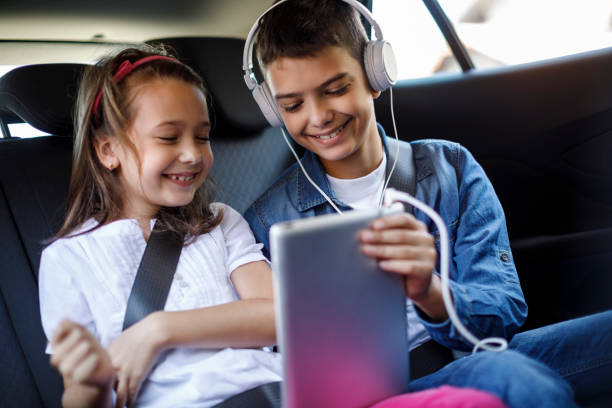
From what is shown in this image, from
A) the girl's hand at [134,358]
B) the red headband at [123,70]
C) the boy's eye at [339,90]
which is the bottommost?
the girl's hand at [134,358]

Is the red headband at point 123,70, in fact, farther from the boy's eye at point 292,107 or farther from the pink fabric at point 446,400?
the pink fabric at point 446,400

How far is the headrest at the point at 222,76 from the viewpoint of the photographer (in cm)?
132

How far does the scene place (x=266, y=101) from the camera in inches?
44.4

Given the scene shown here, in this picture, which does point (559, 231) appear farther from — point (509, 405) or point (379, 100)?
point (509, 405)

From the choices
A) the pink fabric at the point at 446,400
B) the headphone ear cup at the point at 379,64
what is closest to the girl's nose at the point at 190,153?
the headphone ear cup at the point at 379,64

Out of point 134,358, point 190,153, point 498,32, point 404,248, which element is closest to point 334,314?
point 404,248

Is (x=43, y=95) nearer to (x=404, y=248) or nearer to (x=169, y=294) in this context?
(x=169, y=294)

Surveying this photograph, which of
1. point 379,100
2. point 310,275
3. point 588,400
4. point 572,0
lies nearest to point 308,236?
point 310,275

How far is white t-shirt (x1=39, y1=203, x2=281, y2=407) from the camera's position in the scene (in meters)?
0.85

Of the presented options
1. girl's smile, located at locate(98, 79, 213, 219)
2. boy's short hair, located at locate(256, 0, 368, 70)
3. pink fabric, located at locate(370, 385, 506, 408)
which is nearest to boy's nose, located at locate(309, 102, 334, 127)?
boy's short hair, located at locate(256, 0, 368, 70)

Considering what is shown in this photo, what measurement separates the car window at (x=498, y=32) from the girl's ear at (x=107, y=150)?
3.14 ft

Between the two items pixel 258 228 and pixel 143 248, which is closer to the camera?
pixel 143 248

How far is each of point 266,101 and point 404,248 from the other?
62 cm

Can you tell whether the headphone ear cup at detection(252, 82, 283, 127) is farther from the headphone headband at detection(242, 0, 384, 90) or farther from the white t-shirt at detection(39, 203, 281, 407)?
the white t-shirt at detection(39, 203, 281, 407)
